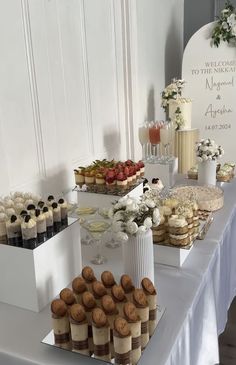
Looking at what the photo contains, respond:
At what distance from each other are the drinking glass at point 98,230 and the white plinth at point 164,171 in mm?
789

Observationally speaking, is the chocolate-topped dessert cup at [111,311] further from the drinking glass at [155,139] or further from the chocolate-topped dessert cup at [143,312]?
the drinking glass at [155,139]

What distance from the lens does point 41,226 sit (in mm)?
1134

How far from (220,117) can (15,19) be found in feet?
6.42

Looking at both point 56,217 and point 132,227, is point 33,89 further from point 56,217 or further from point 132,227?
point 132,227

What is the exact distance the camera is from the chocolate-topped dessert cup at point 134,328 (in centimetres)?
88

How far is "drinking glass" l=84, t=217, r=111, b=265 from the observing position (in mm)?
1346

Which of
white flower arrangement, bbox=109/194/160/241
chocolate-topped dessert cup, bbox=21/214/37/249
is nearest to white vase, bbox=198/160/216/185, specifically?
white flower arrangement, bbox=109/194/160/241

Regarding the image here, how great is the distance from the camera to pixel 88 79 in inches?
82.7

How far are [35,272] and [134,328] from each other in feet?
1.14

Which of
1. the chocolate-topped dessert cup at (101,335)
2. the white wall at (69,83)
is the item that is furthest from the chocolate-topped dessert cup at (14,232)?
the white wall at (69,83)

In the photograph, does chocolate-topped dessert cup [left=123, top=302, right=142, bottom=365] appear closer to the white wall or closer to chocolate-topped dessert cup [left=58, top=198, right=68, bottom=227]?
chocolate-topped dessert cup [left=58, top=198, right=68, bottom=227]

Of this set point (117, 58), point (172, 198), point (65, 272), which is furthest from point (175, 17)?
point (65, 272)

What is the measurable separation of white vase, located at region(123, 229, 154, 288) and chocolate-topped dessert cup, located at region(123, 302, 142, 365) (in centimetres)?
24

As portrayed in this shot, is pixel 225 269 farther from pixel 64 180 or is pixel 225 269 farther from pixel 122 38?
pixel 122 38
